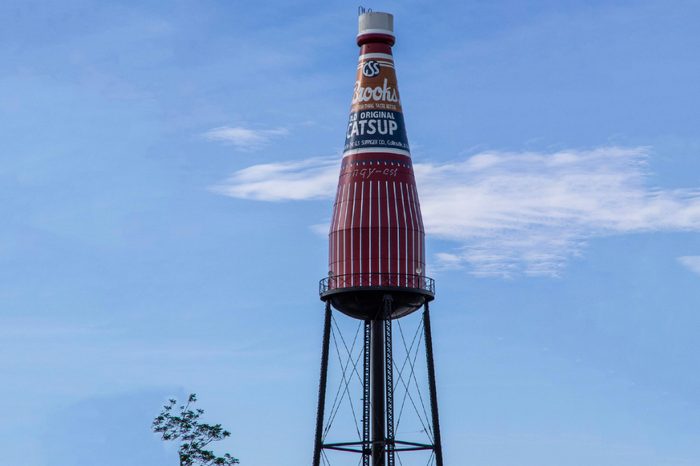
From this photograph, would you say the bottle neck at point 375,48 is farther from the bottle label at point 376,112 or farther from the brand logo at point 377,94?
the brand logo at point 377,94

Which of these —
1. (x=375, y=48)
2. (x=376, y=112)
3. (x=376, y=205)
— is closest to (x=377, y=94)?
(x=376, y=112)

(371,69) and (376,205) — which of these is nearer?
(376,205)

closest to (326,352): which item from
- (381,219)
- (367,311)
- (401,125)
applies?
(367,311)

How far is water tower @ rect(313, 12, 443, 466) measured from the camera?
233ft

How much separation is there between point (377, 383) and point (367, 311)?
146 inches

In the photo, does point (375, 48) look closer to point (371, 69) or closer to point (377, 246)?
point (371, 69)

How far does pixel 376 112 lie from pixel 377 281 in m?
9.00

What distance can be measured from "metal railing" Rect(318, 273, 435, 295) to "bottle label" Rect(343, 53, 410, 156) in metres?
6.57

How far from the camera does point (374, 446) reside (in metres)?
70.6

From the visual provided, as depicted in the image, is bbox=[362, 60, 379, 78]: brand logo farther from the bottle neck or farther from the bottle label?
the bottle neck

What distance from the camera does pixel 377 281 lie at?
→ 7056cm

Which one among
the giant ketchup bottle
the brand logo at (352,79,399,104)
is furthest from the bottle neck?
the brand logo at (352,79,399,104)

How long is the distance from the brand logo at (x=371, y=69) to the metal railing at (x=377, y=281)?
1067 centimetres

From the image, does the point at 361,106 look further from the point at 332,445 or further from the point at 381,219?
the point at 332,445
